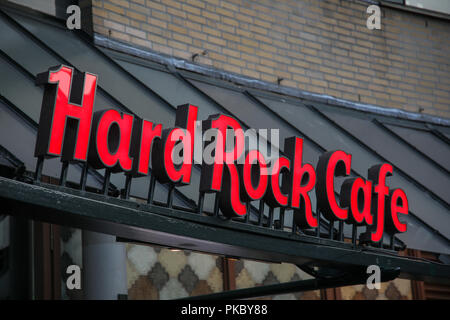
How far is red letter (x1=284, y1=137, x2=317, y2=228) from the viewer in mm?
8008

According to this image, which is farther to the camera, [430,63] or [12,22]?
[430,63]

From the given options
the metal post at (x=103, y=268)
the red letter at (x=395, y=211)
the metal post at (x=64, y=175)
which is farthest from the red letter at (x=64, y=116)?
the red letter at (x=395, y=211)

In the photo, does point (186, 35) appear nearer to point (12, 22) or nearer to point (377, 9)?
point (12, 22)

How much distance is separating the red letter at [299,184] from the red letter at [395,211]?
3.54ft

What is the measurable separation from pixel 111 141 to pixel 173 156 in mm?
612

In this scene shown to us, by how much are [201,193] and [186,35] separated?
307 cm

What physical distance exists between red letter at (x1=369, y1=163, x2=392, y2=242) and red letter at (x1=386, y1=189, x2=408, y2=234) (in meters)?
0.12

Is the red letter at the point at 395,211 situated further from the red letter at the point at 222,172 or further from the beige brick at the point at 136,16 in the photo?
the beige brick at the point at 136,16

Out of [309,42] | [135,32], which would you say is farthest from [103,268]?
[309,42]

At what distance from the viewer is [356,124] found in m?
11.1

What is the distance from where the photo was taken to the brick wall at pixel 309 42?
31.3 feet

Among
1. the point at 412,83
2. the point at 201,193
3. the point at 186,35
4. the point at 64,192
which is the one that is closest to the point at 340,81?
the point at 412,83

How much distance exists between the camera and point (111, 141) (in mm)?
6812

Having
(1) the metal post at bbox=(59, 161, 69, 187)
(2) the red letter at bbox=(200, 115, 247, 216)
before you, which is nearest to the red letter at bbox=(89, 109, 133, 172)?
(1) the metal post at bbox=(59, 161, 69, 187)
